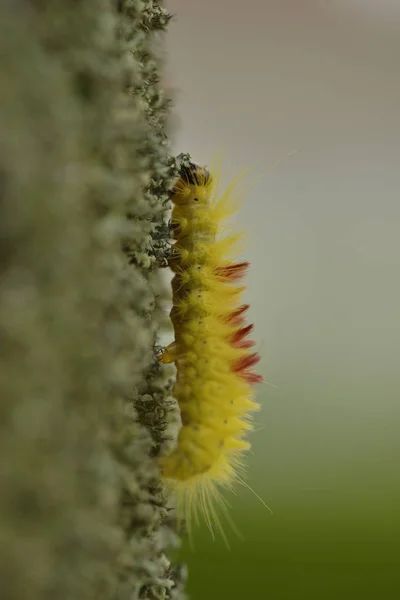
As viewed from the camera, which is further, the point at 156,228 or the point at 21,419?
the point at 156,228

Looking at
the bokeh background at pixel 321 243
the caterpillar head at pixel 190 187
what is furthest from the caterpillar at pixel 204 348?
the bokeh background at pixel 321 243

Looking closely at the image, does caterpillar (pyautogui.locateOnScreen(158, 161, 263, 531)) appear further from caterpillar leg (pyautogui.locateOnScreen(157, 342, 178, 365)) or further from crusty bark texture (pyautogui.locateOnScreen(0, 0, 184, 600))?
crusty bark texture (pyautogui.locateOnScreen(0, 0, 184, 600))

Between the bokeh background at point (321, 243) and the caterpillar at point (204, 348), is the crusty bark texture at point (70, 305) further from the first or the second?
the bokeh background at point (321, 243)

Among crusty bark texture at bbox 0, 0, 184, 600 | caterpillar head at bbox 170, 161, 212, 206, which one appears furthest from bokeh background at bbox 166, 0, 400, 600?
crusty bark texture at bbox 0, 0, 184, 600

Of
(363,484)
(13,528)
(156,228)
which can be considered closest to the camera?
(13,528)

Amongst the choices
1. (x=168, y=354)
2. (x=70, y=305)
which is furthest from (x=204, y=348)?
(x=70, y=305)

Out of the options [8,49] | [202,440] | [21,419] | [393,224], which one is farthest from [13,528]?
[393,224]

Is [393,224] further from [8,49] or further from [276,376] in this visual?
[8,49]
